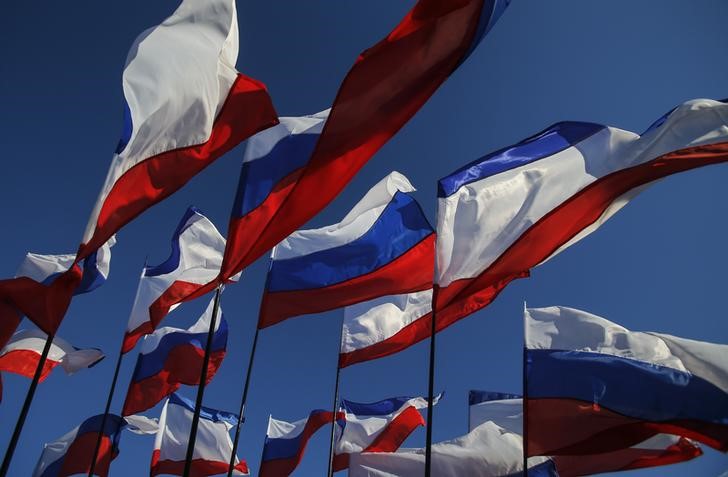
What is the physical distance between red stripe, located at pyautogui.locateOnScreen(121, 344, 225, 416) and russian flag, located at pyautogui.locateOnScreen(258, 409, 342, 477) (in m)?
4.98

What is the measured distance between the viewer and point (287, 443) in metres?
19.3

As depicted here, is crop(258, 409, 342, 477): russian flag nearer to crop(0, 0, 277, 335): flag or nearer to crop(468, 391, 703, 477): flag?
crop(468, 391, 703, 477): flag

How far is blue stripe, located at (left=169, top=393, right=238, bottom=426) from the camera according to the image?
17984mm

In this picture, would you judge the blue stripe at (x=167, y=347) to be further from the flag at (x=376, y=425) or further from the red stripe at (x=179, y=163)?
the red stripe at (x=179, y=163)

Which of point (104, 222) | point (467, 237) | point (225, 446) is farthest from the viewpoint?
point (225, 446)

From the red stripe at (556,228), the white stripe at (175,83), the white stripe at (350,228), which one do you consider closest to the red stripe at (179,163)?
the white stripe at (175,83)

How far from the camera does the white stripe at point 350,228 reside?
12164 millimetres

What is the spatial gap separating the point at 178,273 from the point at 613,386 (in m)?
10.2

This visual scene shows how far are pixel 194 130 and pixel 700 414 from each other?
391 inches

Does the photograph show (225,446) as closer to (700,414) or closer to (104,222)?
(104,222)

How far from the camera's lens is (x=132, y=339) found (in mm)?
12961

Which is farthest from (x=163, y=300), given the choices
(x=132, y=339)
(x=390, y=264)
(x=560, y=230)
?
(x=560, y=230)

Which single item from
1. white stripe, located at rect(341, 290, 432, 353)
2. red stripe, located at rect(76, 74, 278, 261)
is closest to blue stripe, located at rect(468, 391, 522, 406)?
white stripe, located at rect(341, 290, 432, 353)

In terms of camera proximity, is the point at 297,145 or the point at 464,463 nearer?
the point at 297,145
